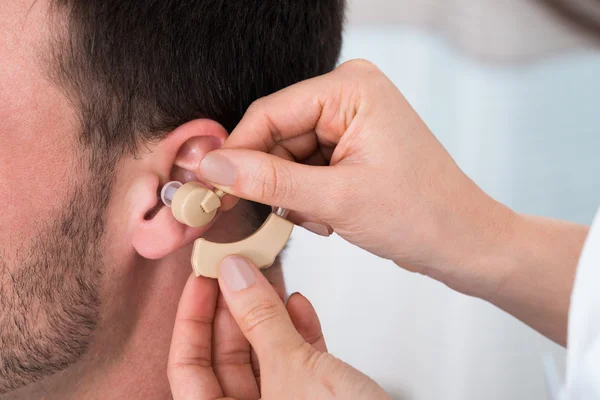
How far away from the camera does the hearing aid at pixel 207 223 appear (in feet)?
2.88

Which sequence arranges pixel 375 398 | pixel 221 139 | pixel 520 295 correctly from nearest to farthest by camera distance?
pixel 375 398 → pixel 221 139 → pixel 520 295

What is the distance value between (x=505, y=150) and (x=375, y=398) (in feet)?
3.64

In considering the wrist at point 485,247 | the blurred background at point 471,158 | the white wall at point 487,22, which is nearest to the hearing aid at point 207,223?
the wrist at point 485,247

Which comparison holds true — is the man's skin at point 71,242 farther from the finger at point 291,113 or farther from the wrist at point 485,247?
the wrist at point 485,247

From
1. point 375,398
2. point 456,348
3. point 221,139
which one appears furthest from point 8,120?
point 456,348

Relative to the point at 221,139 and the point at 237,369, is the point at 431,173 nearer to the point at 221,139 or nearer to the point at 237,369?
the point at 221,139

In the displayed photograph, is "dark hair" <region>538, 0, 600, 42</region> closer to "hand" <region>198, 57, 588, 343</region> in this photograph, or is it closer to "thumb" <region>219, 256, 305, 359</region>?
"hand" <region>198, 57, 588, 343</region>

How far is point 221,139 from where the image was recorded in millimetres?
951

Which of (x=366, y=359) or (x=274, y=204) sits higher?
(x=274, y=204)

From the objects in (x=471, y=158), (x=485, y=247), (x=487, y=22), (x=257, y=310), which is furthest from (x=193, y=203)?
(x=487, y=22)

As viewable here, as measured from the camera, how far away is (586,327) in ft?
2.91

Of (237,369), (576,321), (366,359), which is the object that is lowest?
(366,359)

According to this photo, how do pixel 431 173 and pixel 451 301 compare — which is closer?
pixel 431 173

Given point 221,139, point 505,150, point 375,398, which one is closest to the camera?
point 375,398
